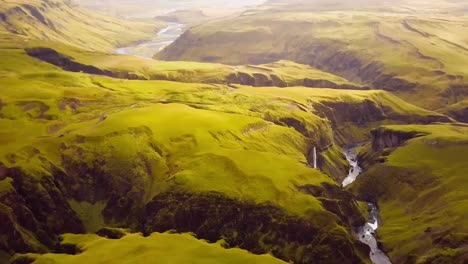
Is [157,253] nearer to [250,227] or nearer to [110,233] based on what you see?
[110,233]

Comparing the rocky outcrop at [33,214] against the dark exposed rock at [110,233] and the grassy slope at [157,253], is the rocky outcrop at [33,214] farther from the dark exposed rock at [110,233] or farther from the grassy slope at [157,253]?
the grassy slope at [157,253]

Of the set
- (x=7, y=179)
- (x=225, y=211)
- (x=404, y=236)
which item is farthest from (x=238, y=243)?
(x=7, y=179)

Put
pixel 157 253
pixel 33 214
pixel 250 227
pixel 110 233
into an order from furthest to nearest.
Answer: pixel 33 214
pixel 250 227
pixel 110 233
pixel 157 253

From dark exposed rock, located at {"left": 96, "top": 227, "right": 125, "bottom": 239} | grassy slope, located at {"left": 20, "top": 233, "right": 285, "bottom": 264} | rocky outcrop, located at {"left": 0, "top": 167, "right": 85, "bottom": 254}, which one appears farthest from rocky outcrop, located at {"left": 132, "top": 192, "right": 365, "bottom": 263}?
rocky outcrop, located at {"left": 0, "top": 167, "right": 85, "bottom": 254}

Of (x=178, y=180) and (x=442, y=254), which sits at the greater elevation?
(x=178, y=180)

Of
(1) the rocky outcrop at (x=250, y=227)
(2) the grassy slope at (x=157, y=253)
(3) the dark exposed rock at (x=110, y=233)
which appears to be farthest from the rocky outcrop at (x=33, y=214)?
(1) the rocky outcrop at (x=250, y=227)

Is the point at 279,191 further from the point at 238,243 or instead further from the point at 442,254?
the point at 442,254

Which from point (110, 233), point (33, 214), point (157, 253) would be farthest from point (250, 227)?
point (33, 214)

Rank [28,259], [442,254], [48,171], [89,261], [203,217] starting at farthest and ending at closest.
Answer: [48,171]
[203,217]
[442,254]
[28,259]
[89,261]

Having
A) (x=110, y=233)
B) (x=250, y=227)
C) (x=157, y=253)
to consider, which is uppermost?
(x=157, y=253)
